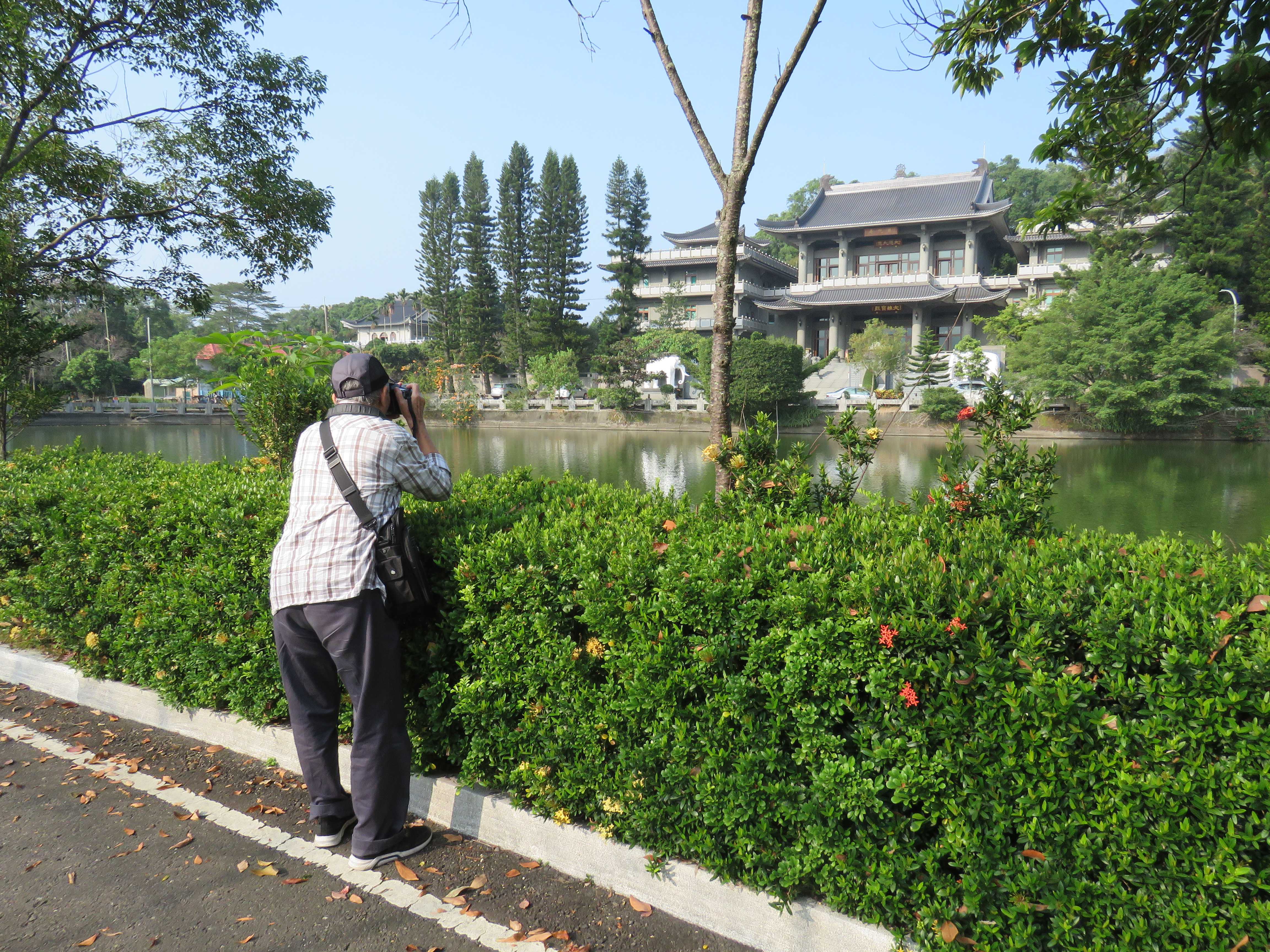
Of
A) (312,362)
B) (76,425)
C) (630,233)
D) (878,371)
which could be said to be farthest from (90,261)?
(630,233)

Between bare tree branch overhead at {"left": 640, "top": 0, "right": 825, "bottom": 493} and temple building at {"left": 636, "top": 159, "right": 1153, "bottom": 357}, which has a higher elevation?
temple building at {"left": 636, "top": 159, "right": 1153, "bottom": 357}

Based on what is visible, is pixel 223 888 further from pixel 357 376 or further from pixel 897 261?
pixel 897 261

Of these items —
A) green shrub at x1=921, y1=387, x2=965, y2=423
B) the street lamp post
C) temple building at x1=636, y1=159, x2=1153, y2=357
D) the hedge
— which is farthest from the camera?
temple building at x1=636, y1=159, x2=1153, y2=357

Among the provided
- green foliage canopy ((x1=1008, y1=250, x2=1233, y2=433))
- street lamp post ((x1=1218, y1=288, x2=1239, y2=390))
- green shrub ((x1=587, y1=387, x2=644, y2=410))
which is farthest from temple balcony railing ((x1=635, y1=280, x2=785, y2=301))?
street lamp post ((x1=1218, y1=288, x2=1239, y2=390))

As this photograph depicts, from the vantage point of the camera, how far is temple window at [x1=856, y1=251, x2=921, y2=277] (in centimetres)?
3488

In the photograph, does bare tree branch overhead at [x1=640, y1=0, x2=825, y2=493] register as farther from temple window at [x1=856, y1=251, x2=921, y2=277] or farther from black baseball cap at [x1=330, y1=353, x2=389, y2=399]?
temple window at [x1=856, y1=251, x2=921, y2=277]

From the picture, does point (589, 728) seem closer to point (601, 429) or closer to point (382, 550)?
point (382, 550)

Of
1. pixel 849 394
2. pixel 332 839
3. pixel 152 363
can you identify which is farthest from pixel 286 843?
pixel 152 363

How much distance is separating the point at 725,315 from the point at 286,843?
2571 millimetres

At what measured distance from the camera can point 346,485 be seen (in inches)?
88.0

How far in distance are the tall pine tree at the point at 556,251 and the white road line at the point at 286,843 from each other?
31771 mm

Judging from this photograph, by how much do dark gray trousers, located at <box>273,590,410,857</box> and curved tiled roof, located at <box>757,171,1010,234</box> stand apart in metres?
35.2

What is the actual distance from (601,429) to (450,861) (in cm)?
2556

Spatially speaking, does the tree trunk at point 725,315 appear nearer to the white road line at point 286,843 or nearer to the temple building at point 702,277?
the white road line at point 286,843
